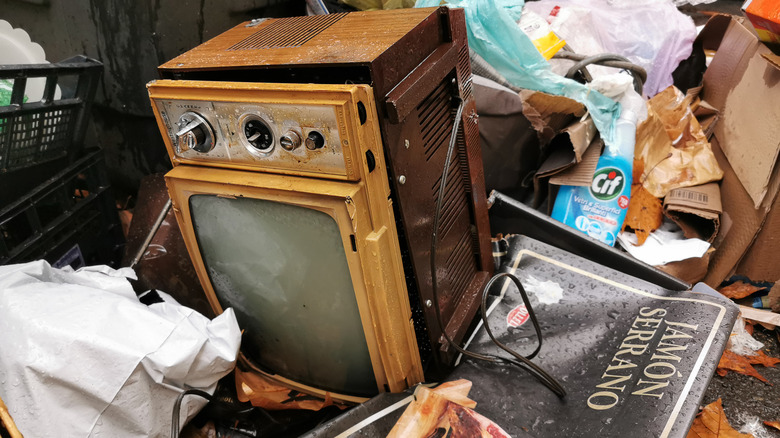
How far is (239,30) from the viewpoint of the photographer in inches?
49.9

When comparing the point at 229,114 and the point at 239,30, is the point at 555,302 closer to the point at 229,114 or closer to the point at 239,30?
the point at 229,114

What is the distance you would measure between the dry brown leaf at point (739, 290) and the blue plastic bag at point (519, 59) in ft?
2.27

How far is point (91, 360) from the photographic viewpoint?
1.03 m

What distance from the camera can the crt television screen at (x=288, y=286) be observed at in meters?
1.04

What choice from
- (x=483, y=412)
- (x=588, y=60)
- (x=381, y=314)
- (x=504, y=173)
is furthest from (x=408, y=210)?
(x=588, y=60)

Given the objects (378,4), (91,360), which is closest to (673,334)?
(91,360)

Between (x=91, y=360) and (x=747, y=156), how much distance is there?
208 centimetres

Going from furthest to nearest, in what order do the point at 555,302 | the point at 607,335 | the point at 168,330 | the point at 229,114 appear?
the point at 555,302 → the point at 607,335 → the point at 168,330 → the point at 229,114

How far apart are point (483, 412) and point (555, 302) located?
1.38 feet

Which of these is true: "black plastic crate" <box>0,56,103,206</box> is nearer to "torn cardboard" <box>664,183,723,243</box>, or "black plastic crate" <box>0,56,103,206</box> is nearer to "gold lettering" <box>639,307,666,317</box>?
"gold lettering" <box>639,307,666,317</box>

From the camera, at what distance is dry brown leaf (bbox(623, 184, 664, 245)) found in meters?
1.86

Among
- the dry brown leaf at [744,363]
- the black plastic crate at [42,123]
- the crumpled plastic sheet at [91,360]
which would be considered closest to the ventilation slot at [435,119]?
the crumpled plastic sheet at [91,360]

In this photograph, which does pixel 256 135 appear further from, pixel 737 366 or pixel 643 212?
pixel 737 366

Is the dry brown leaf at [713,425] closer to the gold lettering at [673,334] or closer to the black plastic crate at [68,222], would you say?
the gold lettering at [673,334]
